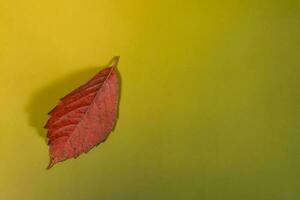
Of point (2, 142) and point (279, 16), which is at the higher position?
point (279, 16)

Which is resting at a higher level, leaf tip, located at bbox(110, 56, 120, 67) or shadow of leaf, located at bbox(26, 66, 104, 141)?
leaf tip, located at bbox(110, 56, 120, 67)

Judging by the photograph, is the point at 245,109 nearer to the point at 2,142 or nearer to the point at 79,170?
the point at 79,170

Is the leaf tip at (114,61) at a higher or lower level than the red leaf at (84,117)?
higher

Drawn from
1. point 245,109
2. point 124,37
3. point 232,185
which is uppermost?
point 124,37

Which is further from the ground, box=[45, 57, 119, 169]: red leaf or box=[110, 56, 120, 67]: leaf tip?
box=[110, 56, 120, 67]: leaf tip

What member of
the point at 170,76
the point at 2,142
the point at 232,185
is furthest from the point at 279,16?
the point at 2,142

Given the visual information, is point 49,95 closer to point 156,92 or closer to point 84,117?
point 84,117
